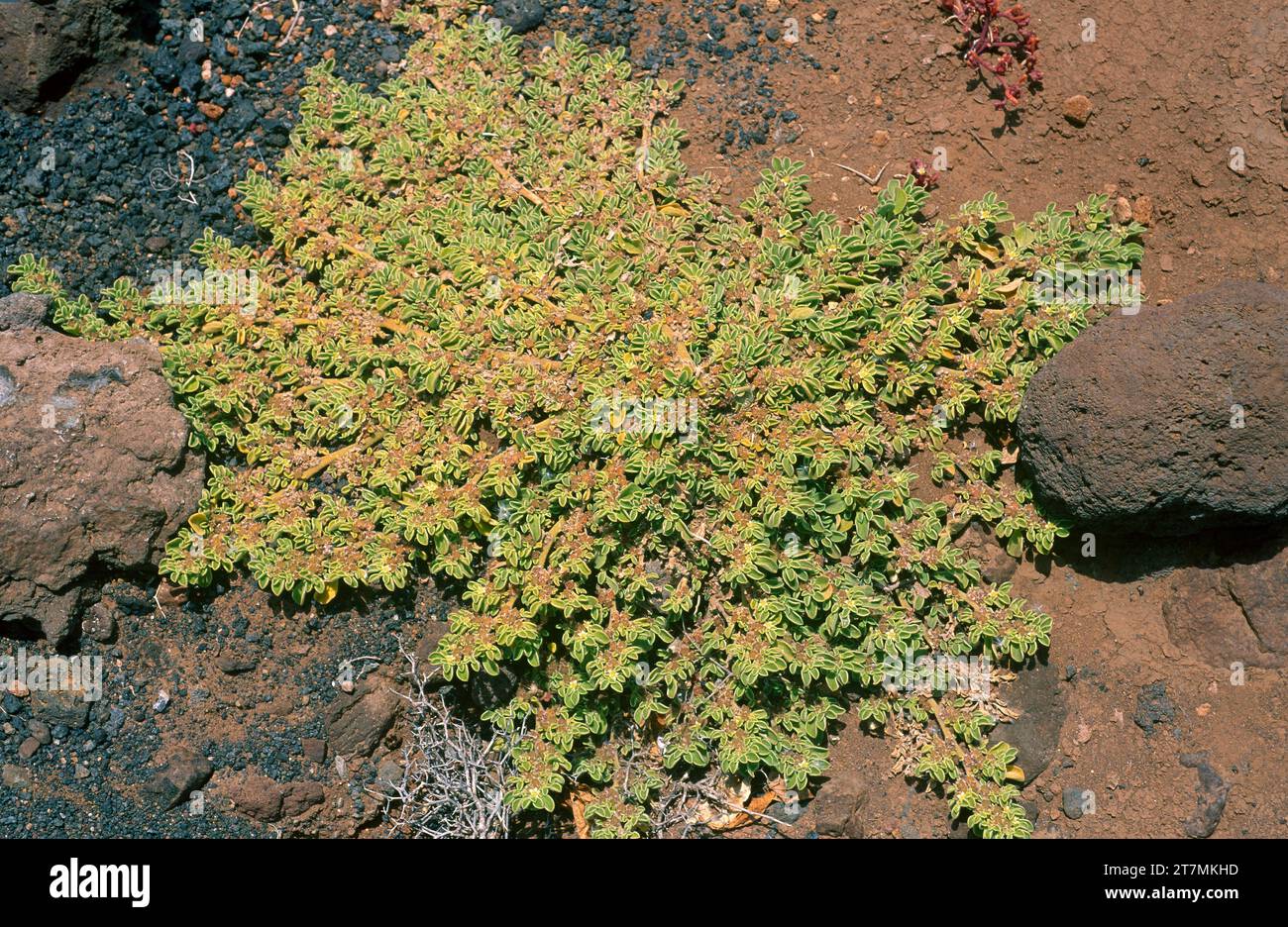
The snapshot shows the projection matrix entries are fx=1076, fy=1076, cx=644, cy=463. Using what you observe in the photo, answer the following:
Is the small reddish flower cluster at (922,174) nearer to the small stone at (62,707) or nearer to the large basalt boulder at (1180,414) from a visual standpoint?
the large basalt boulder at (1180,414)

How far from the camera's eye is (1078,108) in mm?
5152

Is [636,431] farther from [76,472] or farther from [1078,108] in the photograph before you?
[1078,108]

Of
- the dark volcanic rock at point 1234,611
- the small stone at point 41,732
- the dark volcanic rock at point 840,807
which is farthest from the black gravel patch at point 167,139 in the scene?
the dark volcanic rock at point 1234,611

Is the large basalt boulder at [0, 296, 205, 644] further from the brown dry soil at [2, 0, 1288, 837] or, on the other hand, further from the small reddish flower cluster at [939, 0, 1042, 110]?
the small reddish flower cluster at [939, 0, 1042, 110]

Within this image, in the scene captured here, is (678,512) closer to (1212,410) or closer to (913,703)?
Answer: (913,703)

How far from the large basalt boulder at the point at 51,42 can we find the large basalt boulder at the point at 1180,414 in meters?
4.88

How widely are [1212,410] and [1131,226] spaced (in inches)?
41.8

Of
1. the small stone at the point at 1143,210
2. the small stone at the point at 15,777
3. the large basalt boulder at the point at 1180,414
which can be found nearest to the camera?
the large basalt boulder at the point at 1180,414

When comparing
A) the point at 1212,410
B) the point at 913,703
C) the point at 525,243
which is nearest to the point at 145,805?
the point at 525,243

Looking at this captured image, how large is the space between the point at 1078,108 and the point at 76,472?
493 centimetres

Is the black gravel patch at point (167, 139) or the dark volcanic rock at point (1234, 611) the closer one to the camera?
the dark volcanic rock at point (1234, 611)

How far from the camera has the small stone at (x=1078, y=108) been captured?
203 inches

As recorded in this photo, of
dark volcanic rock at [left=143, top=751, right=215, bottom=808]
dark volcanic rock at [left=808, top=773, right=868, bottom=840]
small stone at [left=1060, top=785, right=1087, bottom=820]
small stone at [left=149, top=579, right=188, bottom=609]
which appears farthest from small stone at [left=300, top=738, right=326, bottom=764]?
small stone at [left=1060, top=785, right=1087, bottom=820]

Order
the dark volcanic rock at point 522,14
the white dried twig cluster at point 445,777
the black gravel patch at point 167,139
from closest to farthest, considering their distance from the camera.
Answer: the white dried twig cluster at point 445,777
the black gravel patch at point 167,139
the dark volcanic rock at point 522,14
